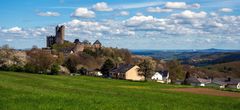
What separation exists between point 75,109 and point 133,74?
11897cm

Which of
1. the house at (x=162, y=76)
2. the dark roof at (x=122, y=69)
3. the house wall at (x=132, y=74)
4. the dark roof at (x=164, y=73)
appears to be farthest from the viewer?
the dark roof at (x=164, y=73)

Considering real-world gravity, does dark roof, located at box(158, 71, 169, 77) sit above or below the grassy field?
above

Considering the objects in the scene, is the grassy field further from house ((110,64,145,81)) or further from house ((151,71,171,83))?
Answer: house ((151,71,171,83))

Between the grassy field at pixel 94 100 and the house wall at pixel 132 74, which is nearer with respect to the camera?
the grassy field at pixel 94 100

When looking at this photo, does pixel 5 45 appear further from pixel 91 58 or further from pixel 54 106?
pixel 54 106

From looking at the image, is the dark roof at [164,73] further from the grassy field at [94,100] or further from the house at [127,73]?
the grassy field at [94,100]

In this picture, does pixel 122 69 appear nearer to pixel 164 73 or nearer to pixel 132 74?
pixel 132 74

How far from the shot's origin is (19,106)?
29.8 metres

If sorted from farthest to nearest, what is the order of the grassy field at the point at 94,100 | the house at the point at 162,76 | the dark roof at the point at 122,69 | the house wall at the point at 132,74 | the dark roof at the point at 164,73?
the dark roof at the point at 164,73, the house at the point at 162,76, the dark roof at the point at 122,69, the house wall at the point at 132,74, the grassy field at the point at 94,100

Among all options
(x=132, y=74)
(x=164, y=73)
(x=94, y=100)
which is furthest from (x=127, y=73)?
(x=94, y=100)

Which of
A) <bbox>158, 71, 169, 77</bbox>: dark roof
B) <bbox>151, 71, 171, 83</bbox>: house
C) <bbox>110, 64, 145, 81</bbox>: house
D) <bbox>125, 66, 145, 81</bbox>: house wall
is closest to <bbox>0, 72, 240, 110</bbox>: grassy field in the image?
<bbox>110, 64, 145, 81</bbox>: house

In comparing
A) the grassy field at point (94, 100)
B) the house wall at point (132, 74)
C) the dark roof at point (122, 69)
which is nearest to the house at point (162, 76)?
the house wall at point (132, 74)

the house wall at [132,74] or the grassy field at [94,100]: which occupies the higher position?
the house wall at [132,74]

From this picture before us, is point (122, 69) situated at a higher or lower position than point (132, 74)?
higher
